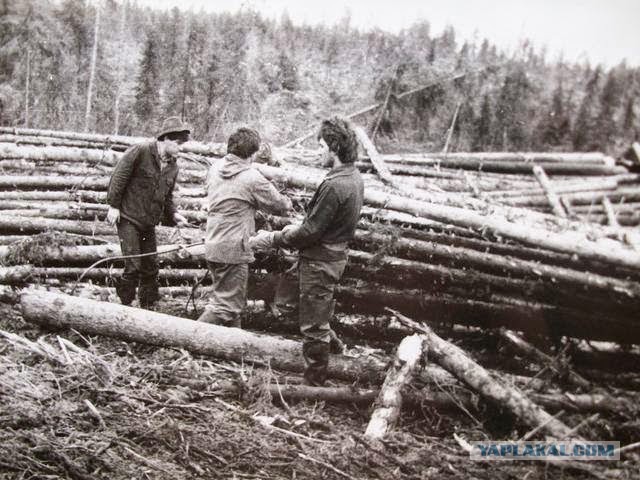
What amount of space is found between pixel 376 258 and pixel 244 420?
7.73 feet

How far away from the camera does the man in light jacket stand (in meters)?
4.52

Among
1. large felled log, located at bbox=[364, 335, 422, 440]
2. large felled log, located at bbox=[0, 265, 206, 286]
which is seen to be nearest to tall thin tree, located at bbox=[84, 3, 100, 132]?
large felled log, located at bbox=[0, 265, 206, 286]

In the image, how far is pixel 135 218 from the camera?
5344 millimetres

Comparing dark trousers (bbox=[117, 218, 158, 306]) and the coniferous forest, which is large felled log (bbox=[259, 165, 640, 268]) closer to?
dark trousers (bbox=[117, 218, 158, 306])

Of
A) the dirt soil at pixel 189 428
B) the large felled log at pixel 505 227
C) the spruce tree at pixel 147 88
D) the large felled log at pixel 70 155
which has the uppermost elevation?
the spruce tree at pixel 147 88

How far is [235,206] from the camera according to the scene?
14.9ft

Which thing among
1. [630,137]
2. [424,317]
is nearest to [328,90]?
[630,137]

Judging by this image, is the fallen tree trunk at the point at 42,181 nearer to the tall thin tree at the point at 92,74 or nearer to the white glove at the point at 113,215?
the white glove at the point at 113,215

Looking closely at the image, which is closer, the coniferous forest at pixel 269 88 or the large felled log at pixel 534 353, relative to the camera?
the large felled log at pixel 534 353

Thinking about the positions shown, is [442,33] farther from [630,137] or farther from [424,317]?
[424,317]

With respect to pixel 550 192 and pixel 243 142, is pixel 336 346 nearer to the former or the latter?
pixel 243 142

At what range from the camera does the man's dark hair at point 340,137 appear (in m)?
4.07

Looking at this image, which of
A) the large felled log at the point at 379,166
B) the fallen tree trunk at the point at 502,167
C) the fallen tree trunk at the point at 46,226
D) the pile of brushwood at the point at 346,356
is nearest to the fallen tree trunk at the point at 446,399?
the pile of brushwood at the point at 346,356

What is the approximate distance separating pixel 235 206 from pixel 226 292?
0.77 metres
